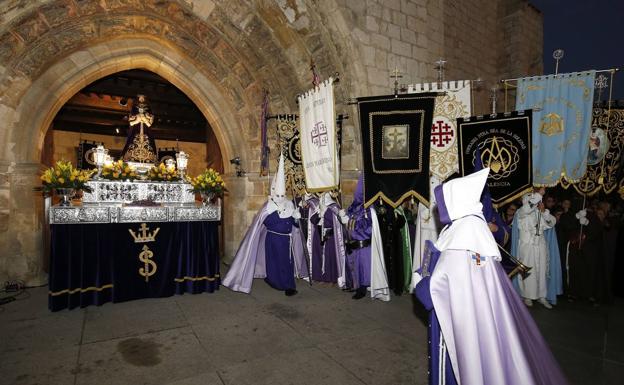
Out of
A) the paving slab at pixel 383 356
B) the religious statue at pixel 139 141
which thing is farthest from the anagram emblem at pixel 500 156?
the religious statue at pixel 139 141

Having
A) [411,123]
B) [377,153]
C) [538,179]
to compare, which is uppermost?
[411,123]

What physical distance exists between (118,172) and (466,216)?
15.8 feet

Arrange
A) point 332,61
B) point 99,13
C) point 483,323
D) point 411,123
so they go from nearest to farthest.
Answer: point 483,323, point 411,123, point 99,13, point 332,61

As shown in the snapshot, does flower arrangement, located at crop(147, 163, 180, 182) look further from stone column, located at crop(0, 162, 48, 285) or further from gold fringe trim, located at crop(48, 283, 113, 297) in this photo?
stone column, located at crop(0, 162, 48, 285)

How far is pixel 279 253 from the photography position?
5.09m

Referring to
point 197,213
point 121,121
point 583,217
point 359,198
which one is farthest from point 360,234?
point 121,121

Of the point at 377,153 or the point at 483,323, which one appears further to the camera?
the point at 377,153

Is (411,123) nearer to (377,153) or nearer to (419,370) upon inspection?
(377,153)

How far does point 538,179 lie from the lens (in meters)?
4.67

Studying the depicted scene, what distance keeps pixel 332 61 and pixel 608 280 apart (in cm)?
561

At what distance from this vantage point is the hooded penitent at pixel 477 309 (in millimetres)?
1906

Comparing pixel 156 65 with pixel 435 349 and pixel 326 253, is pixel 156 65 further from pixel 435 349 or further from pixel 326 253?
pixel 435 349

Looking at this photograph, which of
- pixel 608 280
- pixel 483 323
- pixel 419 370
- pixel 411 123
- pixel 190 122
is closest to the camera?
pixel 483 323

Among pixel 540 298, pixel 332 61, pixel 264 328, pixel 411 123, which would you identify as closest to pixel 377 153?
pixel 411 123
